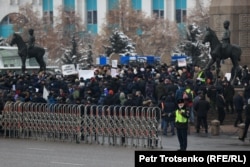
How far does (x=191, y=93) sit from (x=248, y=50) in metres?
11.2

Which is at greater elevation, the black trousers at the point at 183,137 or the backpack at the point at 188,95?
the backpack at the point at 188,95

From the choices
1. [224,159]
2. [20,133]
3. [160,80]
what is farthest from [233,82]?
[224,159]

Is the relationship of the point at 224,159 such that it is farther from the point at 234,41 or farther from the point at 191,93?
the point at 234,41

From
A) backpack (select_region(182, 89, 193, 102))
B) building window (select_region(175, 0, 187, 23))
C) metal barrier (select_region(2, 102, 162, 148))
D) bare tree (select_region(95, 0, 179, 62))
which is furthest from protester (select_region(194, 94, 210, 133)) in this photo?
building window (select_region(175, 0, 187, 23))

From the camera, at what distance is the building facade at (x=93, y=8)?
4208 inches

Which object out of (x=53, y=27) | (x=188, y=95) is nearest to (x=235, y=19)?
(x=188, y=95)

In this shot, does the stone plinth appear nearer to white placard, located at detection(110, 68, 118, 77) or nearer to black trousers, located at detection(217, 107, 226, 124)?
white placard, located at detection(110, 68, 118, 77)

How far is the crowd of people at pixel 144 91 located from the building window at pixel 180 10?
202 ft

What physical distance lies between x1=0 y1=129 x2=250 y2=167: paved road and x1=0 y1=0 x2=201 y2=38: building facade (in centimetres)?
7126

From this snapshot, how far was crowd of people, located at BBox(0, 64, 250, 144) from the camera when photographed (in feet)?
114

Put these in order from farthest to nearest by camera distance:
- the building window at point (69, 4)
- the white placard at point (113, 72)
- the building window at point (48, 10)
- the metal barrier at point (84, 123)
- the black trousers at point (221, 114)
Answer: the building window at point (69, 4) → the building window at point (48, 10) → the white placard at point (113, 72) → the black trousers at point (221, 114) → the metal barrier at point (84, 123)

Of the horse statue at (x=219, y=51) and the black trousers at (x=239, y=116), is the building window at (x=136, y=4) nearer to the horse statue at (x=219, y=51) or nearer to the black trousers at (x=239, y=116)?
the horse statue at (x=219, y=51)

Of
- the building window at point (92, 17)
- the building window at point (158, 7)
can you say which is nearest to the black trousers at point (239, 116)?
the building window at point (158, 7)

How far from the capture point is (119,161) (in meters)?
26.3
